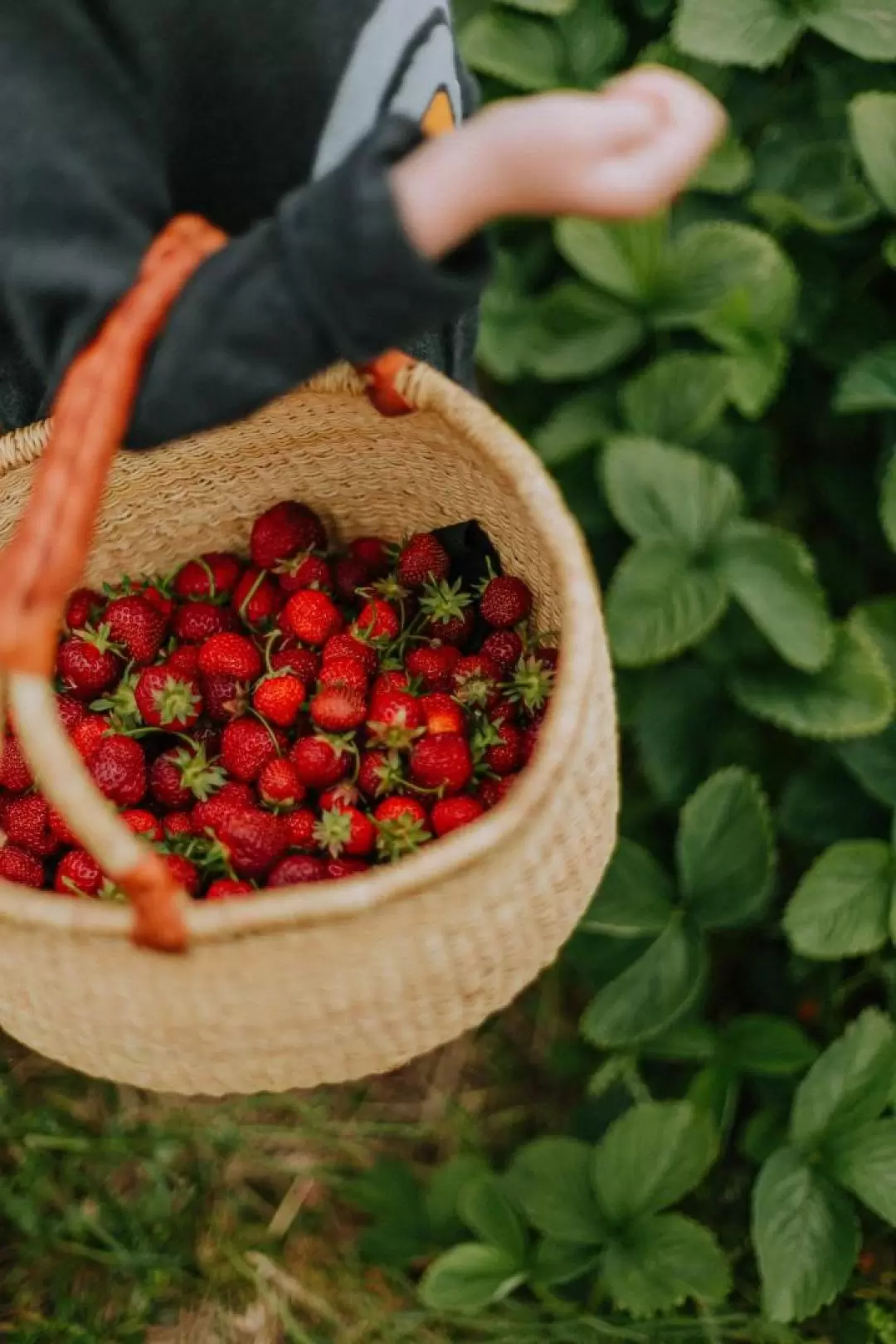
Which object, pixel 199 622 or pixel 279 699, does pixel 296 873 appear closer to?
pixel 279 699

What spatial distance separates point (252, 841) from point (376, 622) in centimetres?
21

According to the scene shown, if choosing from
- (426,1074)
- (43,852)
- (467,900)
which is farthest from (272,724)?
(426,1074)

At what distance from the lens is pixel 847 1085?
0.91m

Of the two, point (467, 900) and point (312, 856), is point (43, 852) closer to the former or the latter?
point (312, 856)

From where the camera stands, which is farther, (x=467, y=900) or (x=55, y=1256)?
(x=55, y=1256)

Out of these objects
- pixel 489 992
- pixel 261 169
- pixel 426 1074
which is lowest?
pixel 426 1074

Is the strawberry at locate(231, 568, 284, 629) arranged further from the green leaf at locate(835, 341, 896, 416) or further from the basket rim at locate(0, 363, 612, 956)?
the green leaf at locate(835, 341, 896, 416)

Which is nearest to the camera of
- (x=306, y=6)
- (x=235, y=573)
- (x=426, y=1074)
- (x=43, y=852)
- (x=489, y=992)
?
(x=306, y=6)

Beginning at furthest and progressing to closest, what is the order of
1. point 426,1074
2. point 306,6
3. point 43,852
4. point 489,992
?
point 426,1074, point 43,852, point 489,992, point 306,6

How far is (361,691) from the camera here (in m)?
0.89

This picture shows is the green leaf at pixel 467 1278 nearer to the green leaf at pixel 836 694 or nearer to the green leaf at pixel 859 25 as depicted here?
the green leaf at pixel 836 694

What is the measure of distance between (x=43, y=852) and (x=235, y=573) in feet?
0.90

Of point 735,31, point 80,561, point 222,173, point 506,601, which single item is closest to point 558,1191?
point 506,601

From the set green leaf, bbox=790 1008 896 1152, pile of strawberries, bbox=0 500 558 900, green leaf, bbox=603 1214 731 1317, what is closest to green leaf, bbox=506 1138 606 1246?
green leaf, bbox=603 1214 731 1317
